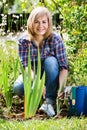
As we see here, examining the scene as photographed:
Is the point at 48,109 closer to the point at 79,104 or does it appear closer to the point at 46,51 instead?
the point at 79,104

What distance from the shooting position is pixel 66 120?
400cm

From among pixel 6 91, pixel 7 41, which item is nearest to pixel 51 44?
pixel 6 91

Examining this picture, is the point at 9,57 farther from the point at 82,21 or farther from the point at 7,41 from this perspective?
the point at 82,21

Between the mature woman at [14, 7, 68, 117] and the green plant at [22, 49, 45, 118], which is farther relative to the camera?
the mature woman at [14, 7, 68, 117]

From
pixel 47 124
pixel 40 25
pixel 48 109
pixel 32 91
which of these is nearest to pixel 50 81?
pixel 48 109

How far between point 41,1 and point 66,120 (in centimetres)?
311

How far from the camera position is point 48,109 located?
171 inches

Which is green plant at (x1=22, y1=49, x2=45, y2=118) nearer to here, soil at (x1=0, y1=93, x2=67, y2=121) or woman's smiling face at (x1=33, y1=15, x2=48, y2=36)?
soil at (x1=0, y1=93, x2=67, y2=121)

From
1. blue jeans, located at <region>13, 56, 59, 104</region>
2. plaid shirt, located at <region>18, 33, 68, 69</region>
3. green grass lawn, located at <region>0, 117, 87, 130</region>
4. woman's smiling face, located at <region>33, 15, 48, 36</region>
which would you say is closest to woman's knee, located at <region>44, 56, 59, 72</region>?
blue jeans, located at <region>13, 56, 59, 104</region>

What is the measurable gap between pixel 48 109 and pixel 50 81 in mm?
315

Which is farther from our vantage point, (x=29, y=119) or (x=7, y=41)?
(x=7, y=41)

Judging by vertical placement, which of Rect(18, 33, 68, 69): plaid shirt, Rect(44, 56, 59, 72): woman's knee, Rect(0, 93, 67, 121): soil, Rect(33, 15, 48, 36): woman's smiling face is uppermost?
Rect(33, 15, 48, 36): woman's smiling face

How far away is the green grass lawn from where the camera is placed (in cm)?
366

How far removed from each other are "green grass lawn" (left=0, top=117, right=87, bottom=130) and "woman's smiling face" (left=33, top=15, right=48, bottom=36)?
98 cm
